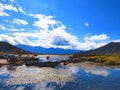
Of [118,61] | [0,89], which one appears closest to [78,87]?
[0,89]

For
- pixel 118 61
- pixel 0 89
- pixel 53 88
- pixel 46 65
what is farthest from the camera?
pixel 118 61

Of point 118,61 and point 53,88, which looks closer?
point 53,88

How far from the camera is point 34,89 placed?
29.1 meters

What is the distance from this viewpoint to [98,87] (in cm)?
3133

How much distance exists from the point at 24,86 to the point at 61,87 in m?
4.71

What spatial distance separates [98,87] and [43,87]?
23.0 ft

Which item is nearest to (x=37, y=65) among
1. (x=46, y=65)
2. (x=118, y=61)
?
(x=46, y=65)

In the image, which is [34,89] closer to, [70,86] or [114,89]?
[70,86]

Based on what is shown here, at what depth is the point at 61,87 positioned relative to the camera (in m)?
30.9

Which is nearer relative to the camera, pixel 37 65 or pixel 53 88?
pixel 53 88

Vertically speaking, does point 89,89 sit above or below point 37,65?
below

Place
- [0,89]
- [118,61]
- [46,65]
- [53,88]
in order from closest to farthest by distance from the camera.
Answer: [0,89], [53,88], [46,65], [118,61]

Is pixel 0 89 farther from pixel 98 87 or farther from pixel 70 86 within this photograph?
pixel 98 87

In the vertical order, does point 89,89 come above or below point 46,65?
below
